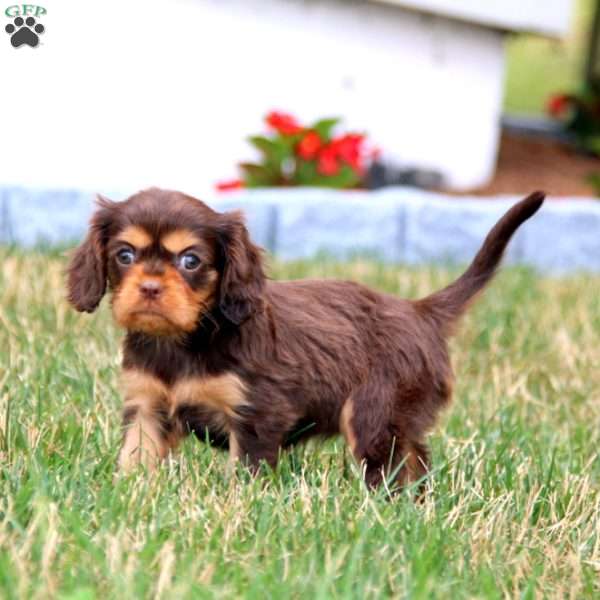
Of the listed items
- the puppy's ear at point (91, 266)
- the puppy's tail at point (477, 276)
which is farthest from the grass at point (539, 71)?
the puppy's ear at point (91, 266)

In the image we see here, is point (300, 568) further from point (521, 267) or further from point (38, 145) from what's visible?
point (38, 145)

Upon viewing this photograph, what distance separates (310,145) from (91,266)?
500 centimetres

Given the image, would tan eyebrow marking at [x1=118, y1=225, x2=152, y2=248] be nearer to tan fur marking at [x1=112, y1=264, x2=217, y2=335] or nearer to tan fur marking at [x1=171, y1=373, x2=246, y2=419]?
tan fur marking at [x1=112, y1=264, x2=217, y2=335]

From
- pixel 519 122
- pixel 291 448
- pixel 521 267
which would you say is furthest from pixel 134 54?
pixel 519 122

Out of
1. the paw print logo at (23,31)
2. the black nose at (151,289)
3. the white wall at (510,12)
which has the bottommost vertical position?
the black nose at (151,289)

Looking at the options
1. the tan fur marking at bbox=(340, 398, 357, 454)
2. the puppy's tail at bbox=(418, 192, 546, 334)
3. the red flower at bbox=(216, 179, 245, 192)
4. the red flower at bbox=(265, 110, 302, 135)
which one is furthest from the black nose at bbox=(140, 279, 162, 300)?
the red flower at bbox=(265, 110, 302, 135)

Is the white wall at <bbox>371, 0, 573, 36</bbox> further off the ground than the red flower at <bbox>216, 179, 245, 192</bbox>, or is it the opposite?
the white wall at <bbox>371, 0, 573, 36</bbox>

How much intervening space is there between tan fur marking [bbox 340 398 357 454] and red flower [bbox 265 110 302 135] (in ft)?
16.3

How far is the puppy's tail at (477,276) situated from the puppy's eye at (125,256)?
41.3 inches

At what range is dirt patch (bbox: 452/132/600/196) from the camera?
36.1 feet

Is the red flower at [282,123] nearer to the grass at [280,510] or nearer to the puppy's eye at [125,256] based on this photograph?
the grass at [280,510]

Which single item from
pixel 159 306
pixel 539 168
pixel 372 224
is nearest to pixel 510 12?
pixel 539 168

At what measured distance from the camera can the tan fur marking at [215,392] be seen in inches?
150

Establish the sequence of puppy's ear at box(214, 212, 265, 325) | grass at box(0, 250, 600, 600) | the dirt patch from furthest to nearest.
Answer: the dirt patch → puppy's ear at box(214, 212, 265, 325) → grass at box(0, 250, 600, 600)
